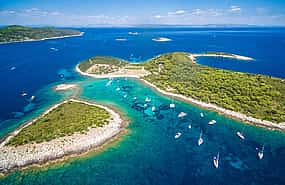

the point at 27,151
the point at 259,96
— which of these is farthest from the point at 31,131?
the point at 259,96

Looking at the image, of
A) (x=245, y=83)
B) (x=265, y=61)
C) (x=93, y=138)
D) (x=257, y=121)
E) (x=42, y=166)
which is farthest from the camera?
(x=265, y=61)

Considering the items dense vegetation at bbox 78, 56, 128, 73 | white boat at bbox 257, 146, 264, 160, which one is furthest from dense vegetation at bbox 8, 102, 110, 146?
dense vegetation at bbox 78, 56, 128, 73

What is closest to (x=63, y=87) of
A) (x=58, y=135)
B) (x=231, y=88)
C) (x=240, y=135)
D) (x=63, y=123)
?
(x=63, y=123)

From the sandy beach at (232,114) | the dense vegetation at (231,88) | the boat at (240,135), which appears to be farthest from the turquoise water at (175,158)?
the dense vegetation at (231,88)

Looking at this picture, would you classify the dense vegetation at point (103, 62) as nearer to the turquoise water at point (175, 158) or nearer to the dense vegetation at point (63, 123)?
the dense vegetation at point (63, 123)

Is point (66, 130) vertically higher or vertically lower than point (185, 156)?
higher

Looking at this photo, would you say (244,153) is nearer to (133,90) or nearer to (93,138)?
(93,138)

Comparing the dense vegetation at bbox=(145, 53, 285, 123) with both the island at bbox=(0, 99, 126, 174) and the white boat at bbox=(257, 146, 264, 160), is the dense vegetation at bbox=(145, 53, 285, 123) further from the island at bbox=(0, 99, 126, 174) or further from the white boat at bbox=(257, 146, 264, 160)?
the island at bbox=(0, 99, 126, 174)
